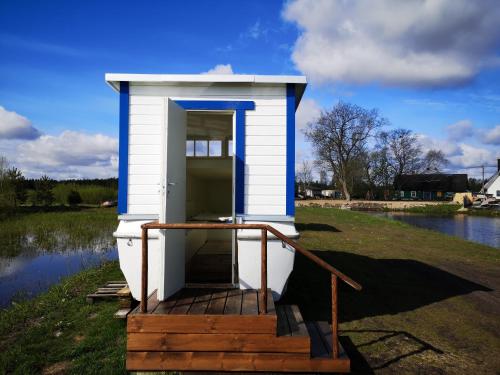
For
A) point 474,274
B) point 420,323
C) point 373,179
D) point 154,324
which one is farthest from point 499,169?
point 154,324

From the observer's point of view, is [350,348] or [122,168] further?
[122,168]

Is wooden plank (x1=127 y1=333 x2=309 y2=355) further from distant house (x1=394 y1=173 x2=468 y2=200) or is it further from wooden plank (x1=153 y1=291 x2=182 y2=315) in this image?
distant house (x1=394 y1=173 x2=468 y2=200)

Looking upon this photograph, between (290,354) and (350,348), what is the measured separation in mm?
1188

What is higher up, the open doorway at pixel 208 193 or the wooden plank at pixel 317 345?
the open doorway at pixel 208 193

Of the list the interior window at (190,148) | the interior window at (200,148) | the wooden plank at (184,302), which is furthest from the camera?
the interior window at (200,148)

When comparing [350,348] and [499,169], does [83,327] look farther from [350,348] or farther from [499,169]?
[499,169]

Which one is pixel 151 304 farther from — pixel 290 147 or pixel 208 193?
pixel 208 193

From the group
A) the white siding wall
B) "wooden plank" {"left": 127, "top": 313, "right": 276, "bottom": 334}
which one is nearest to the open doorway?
the white siding wall

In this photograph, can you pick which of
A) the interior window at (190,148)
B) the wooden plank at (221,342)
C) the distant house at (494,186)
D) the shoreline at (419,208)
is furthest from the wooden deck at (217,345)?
the distant house at (494,186)

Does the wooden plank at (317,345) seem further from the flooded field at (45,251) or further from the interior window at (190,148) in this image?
the flooded field at (45,251)

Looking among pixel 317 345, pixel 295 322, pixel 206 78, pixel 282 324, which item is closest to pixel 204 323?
pixel 282 324

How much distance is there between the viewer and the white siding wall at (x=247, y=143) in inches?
196

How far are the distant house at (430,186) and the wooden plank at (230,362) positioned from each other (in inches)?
2407

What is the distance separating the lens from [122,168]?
4957 millimetres
